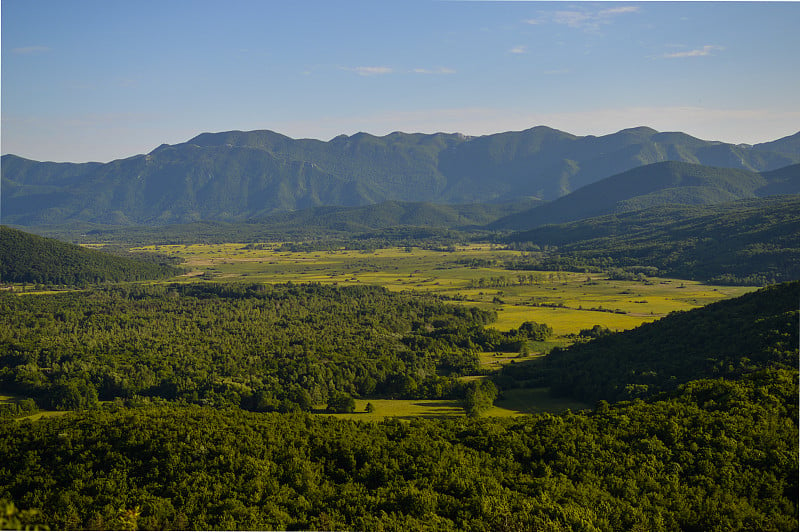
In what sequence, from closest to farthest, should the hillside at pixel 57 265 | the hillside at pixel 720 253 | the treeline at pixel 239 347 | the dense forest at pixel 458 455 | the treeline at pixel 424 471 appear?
the treeline at pixel 424 471, the dense forest at pixel 458 455, the treeline at pixel 239 347, the hillside at pixel 720 253, the hillside at pixel 57 265

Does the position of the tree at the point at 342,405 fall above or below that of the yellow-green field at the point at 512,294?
below

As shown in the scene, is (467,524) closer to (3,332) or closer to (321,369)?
(321,369)

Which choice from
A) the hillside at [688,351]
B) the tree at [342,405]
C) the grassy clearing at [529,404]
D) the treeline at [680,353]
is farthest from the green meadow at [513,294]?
the hillside at [688,351]

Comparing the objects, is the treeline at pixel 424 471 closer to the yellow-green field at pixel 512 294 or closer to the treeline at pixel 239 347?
the yellow-green field at pixel 512 294

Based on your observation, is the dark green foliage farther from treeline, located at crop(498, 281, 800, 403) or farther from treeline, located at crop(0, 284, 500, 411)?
treeline, located at crop(498, 281, 800, 403)

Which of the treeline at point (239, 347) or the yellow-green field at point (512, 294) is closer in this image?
the yellow-green field at point (512, 294)

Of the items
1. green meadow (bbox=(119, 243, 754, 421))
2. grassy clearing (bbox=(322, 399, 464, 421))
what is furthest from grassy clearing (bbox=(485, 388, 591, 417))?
grassy clearing (bbox=(322, 399, 464, 421))
